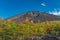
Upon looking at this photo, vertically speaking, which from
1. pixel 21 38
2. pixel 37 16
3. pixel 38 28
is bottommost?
pixel 21 38

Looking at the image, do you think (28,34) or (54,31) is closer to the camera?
(28,34)

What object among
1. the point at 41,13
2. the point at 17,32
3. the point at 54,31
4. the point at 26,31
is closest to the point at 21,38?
the point at 17,32

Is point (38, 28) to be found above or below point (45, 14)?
below

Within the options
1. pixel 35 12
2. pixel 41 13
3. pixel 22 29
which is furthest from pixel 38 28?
pixel 41 13

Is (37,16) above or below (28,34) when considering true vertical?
above

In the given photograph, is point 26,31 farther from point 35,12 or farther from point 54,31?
point 35,12

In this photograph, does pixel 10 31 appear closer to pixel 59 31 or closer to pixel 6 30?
pixel 6 30

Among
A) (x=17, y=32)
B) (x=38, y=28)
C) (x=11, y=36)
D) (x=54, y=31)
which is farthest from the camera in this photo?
(x=38, y=28)

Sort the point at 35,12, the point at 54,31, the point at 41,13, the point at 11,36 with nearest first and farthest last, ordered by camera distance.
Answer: the point at 11,36
the point at 54,31
the point at 35,12
the point at 41,13

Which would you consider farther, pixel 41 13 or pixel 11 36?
pixel 41 13
